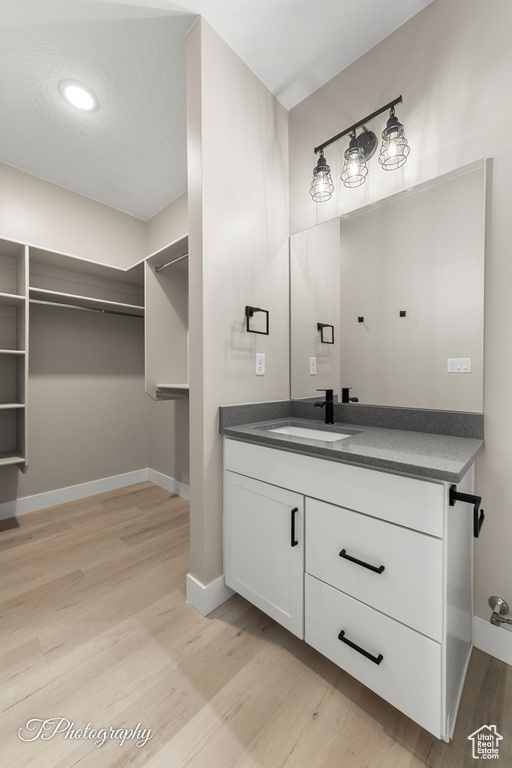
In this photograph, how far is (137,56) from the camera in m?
1.67

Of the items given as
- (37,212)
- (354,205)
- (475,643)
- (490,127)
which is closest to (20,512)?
(37,212)

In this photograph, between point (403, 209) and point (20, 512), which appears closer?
point (403, 209)

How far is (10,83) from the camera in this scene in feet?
5.87

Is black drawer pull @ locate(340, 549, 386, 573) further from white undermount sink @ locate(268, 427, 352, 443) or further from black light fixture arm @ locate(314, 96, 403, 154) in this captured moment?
black light fixture arm @ locate(314, 96, 403, 154)

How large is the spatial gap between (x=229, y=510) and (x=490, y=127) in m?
1.98

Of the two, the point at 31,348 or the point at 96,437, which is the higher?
the point at 31,348

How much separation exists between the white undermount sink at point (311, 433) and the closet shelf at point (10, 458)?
189cm

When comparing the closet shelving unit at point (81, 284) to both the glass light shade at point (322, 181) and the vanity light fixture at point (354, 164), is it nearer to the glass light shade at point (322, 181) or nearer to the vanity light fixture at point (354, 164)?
the glass light shade at point (322, 181)

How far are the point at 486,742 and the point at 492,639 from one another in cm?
41

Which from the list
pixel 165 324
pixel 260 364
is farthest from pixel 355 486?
pixel 165 324

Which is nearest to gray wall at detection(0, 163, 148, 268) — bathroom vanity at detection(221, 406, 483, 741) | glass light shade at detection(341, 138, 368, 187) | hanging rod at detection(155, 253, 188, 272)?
hanging rod at detection(155, 253, 188, 272)

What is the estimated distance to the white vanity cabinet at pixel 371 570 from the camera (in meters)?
0.88

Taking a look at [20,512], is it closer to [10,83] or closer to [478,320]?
[10,83]

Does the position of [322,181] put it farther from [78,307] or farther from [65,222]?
[65,222]
